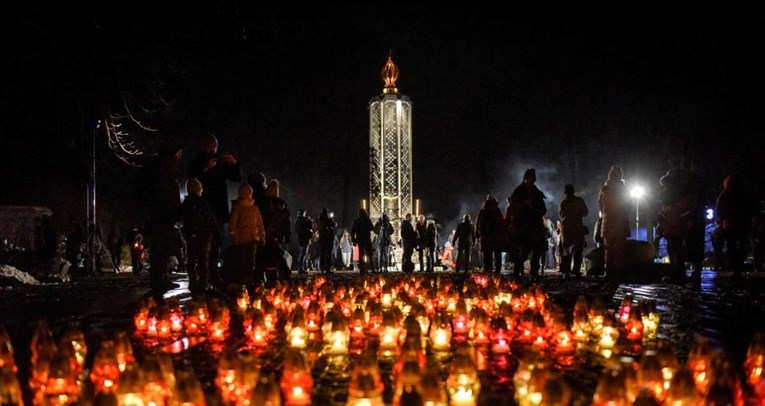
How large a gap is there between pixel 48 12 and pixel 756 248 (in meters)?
20.7

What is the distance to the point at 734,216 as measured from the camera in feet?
41.2

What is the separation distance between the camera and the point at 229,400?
3.89m

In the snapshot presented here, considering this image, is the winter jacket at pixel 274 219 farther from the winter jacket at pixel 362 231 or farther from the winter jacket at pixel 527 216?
→ the winter jacket at pixel 362 231

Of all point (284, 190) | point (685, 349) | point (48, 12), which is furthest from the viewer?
point (284, 190)

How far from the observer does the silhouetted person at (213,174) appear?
36.1ft

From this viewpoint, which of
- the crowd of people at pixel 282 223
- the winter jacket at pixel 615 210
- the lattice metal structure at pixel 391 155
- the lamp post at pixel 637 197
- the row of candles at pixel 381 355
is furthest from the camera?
the lamp post at pixel 637 197

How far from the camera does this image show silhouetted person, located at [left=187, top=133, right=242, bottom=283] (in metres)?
Result: 11.0

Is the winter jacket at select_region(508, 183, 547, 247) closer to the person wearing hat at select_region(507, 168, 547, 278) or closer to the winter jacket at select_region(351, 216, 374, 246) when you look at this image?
the person wearing hat at select_region(507, 168, 547, 278)

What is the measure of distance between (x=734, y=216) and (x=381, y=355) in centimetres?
955

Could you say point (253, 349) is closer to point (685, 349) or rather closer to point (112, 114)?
point (685, 349)

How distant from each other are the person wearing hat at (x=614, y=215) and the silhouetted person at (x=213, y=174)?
6947 millimetres

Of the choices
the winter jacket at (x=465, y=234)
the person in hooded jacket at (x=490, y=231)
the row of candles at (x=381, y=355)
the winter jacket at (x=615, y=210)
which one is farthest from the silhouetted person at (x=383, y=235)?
the row of candles at (x=381, y=355)

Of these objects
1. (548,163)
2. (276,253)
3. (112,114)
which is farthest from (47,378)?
(548,163)

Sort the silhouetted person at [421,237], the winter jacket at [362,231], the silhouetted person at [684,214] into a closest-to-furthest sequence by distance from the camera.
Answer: the silhouetted person at [684,214] → the winter jacket at [362,231] → the silhouetted person at [421,237]
